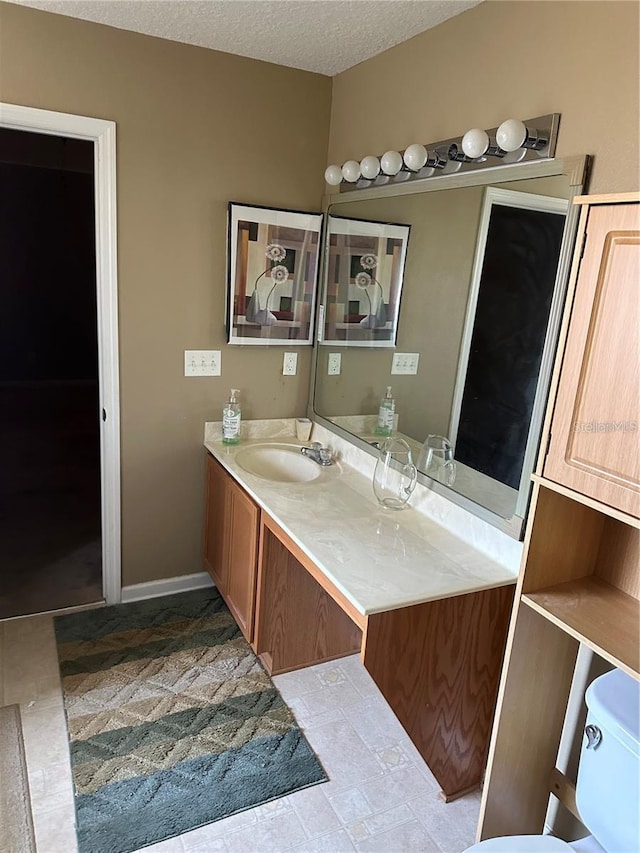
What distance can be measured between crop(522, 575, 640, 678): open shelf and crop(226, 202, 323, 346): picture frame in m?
1.67

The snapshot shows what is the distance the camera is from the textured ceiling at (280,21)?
1.88m

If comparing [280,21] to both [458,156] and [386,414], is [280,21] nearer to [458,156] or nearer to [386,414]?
[458,156]

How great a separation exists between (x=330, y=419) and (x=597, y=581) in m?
1.46

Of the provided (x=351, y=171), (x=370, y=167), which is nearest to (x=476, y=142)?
(x=370, y=167)

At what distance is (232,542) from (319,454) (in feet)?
1.69

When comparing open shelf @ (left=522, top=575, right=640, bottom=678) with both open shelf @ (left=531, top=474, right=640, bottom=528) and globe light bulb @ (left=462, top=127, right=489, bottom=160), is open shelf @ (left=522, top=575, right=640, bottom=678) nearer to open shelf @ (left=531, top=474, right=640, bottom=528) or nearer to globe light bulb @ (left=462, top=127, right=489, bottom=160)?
open shelf @ (left=531, top=474, right=640, bottom=528)

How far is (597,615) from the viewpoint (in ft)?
4.46

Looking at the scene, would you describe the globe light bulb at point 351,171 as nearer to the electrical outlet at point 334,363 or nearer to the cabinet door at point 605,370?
the electrical outlet at point 334,363

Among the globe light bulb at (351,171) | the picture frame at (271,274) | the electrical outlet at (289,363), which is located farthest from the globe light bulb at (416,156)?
the electrical outlet at (289,363)

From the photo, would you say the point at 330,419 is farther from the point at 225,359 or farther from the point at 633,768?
the point at 633,768

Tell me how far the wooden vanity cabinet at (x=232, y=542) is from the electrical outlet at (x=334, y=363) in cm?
66

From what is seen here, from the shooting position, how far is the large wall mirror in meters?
1.60

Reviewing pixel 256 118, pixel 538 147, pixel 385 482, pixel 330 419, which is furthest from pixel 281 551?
pixel 256 118

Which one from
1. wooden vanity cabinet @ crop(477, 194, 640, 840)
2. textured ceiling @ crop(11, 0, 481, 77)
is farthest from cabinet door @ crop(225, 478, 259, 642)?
textured ceiling @ crop(11, 0, 481, 77)
